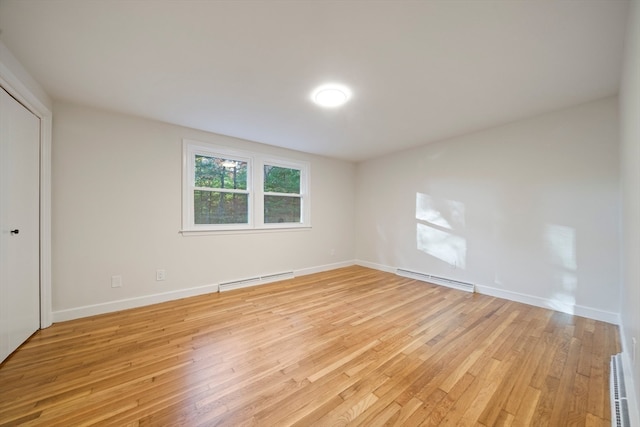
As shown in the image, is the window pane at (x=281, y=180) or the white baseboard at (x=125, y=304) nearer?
the white baseboard at (x=125, y=304)

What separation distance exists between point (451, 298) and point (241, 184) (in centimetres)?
352

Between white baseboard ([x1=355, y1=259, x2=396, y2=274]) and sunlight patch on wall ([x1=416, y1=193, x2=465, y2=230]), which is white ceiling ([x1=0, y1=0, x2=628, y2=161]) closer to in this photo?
sunlight patch on wall ([x1=416, y1=193, x2=465, y2=230])

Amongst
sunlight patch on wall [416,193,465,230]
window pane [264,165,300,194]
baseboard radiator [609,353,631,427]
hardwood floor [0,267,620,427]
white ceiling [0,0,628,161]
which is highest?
white ceiling [0,0,628,161]

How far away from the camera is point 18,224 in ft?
6.59

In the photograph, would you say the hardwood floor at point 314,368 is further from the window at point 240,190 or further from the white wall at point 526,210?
the window at point 240,190

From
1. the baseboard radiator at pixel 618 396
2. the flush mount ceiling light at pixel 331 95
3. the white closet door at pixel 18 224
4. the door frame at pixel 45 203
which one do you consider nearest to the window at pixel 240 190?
the door frame at pixel 45 203

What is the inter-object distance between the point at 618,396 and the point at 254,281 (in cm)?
370

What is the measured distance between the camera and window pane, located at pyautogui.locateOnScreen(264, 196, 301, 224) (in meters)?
4.15

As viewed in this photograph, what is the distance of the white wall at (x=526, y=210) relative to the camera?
8.44ft

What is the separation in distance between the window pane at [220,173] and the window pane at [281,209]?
53 centimetres

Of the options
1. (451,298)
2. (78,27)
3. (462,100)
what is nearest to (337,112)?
(462,100)

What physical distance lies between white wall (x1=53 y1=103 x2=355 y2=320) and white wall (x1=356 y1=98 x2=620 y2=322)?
120 inches

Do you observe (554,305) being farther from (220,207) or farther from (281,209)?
(220,207)

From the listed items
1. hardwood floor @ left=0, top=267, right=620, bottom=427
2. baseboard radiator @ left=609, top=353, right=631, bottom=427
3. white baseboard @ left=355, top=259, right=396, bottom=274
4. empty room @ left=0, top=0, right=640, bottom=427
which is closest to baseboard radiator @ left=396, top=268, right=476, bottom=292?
empty room @ left=0, top=0, right=640, bottom=427
